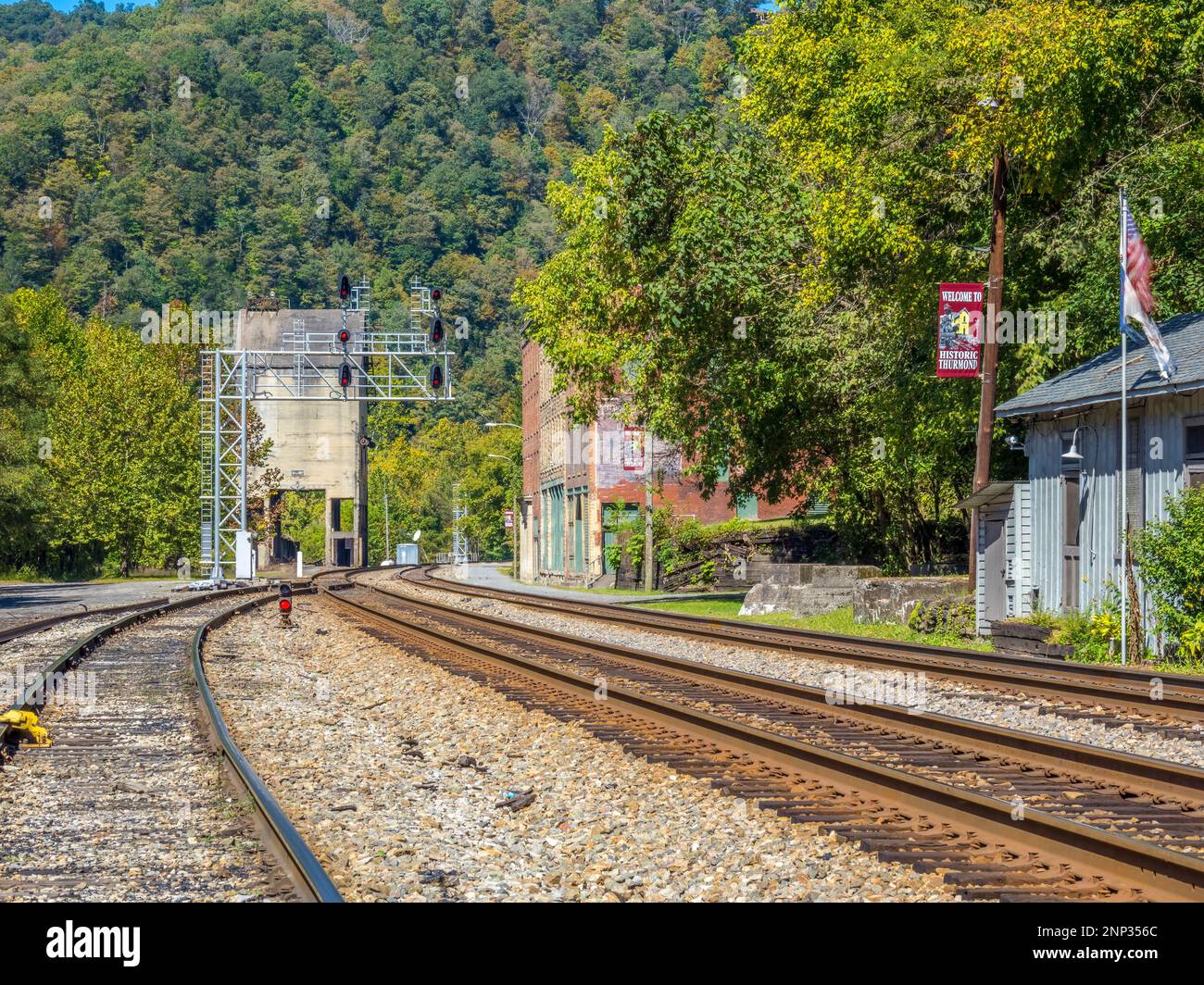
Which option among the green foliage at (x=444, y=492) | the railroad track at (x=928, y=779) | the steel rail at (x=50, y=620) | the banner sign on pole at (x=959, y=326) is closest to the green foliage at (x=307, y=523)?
the green foliage at (x=444, y=492)

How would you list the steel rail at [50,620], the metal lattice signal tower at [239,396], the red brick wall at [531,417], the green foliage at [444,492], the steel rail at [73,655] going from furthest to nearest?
the green foliage at [444,492]
the red brick wall at [531,417]
the metal lattice signal tower at [239,396]
the steel rail at [50,620]
the steel rail at [73,655]

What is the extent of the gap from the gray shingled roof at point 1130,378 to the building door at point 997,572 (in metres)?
2.15

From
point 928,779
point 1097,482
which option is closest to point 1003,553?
point 1097,482

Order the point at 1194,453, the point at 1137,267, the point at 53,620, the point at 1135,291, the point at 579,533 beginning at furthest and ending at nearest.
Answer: the point at 579,533, the point at 53,620, the point at 1137,267, the point at 1135,291, the point at 1194,453

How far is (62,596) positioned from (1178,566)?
124 ft

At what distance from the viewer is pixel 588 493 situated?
67.1m

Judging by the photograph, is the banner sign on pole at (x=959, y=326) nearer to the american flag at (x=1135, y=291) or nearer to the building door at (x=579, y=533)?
the american flag at (x=1135, y=291)

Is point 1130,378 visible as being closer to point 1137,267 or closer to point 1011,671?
point 1137,267

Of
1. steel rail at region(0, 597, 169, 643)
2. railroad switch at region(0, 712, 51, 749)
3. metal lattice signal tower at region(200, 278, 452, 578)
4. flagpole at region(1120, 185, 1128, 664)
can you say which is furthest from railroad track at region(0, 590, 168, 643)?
flagpole at region(1120, 185, 1128, 664)

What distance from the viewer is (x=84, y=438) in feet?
232

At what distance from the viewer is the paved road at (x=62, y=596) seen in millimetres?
37438

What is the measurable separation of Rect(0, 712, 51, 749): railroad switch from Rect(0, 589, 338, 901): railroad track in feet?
0.07

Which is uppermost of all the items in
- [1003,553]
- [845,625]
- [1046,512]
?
[1046,512]
